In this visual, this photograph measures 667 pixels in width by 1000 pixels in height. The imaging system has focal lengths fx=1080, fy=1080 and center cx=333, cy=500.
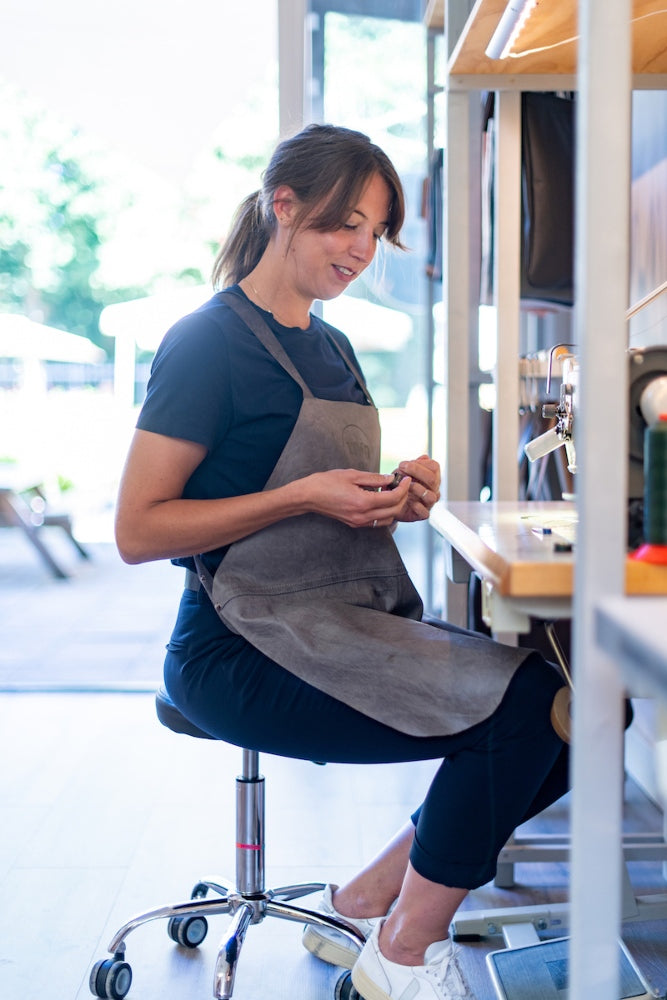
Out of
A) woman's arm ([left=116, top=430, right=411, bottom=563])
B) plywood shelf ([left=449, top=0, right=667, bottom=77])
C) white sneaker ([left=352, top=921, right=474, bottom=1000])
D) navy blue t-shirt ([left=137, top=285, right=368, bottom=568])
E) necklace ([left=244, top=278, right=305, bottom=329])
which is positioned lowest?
white sneaker ([left=352, top=921, right=474, bottom=1000])

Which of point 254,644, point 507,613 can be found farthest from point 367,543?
point 507,613

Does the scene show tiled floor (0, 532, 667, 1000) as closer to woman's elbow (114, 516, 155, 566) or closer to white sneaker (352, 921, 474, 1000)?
white sneaker (352, 921, 474, 1000)

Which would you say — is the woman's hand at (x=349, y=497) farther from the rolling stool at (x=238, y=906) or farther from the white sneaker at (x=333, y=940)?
the white sneaker at (x=333, y=940)

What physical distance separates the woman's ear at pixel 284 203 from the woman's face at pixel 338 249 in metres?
0.03

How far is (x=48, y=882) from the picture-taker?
2145 millimetres

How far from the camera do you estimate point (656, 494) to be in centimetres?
103

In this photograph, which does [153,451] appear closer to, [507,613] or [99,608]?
[507,613]

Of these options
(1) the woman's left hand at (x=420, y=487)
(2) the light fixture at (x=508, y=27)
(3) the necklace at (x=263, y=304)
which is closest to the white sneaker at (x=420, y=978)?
(1) the woman's left hand at (x=420, y=487)

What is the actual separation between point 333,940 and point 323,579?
634mm

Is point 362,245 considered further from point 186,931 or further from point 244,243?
point 186,931

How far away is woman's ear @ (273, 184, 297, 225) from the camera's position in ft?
5.66

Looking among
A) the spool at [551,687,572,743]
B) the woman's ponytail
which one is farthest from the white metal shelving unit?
the woman's ponytail

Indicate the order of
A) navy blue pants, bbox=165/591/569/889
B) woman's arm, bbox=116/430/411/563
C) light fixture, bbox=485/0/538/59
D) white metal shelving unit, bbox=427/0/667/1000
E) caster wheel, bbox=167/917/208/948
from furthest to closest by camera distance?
caster wheel, bbox=167/917/208/948 → light fixture, bbox=485/0/538/59 → woman's arm, bbox=116/430/411/563 → navy blue pants, bbox=165/591/569/889 → white metal shelving unit, bbox=427/0/667/1000

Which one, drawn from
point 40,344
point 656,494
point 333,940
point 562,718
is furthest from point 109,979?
point 40,344
